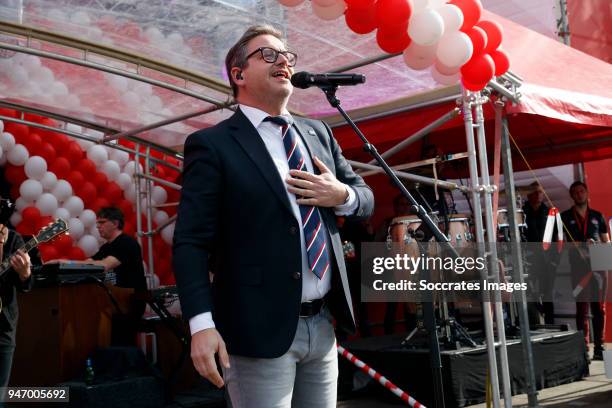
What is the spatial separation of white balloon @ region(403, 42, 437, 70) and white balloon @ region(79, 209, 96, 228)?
480 centimetres

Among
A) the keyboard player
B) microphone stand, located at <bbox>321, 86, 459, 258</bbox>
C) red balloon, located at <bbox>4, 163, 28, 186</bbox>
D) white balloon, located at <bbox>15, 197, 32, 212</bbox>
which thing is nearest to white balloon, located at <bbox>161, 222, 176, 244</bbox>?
the keyboard player

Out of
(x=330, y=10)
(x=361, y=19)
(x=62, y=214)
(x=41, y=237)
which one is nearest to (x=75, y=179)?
(x=62, y=214)

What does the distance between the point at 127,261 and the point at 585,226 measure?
197 inches

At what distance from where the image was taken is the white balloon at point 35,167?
7066 mm

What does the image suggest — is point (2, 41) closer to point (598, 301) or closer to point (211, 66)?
point (211, 66)

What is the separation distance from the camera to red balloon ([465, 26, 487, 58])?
13.1ft

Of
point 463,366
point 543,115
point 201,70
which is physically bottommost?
point 463,366

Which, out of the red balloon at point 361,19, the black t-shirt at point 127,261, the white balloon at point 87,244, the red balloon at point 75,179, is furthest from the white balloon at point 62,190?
the red balloon at point 361,19

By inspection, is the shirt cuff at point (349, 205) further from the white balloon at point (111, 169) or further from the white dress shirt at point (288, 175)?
the white balloon at point (111, 169)

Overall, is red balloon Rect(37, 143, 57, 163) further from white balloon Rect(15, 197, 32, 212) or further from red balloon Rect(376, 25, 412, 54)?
red balloon Rect(376, 25, 412, 54)

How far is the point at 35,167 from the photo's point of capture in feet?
23.2

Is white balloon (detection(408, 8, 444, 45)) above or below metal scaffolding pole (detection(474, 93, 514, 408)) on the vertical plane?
above

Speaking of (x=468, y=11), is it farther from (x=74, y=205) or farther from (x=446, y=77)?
(x=74, y=205)

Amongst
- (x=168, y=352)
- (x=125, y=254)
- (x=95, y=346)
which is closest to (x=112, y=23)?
(x=125, y=254)
